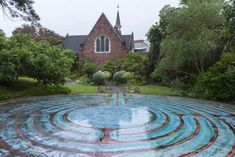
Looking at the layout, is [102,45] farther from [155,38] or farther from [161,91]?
[161,91]

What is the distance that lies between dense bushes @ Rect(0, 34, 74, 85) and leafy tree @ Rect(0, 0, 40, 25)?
1586 millimetres

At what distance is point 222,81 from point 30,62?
8.52 metres

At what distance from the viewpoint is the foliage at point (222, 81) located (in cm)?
884

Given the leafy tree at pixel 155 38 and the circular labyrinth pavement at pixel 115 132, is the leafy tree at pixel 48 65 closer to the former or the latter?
the circular labyrinth pavement at pixel 115 132

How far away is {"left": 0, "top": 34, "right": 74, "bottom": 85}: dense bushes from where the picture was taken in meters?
9.02

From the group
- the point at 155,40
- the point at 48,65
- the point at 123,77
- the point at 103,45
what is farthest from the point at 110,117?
the point at 103,45

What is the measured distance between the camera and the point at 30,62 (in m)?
9.73

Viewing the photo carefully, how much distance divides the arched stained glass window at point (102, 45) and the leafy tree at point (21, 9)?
51.8 feet

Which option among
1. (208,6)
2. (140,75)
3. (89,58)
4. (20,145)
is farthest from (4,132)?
(89,58)

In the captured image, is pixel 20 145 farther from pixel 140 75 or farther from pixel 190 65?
pixel 140 75

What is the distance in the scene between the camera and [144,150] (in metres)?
3.62

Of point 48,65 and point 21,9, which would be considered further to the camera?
point 48,65

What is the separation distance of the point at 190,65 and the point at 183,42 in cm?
302

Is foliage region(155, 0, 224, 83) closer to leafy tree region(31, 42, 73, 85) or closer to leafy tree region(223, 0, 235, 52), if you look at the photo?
leafy tree region(223, 0, 235, 52)
